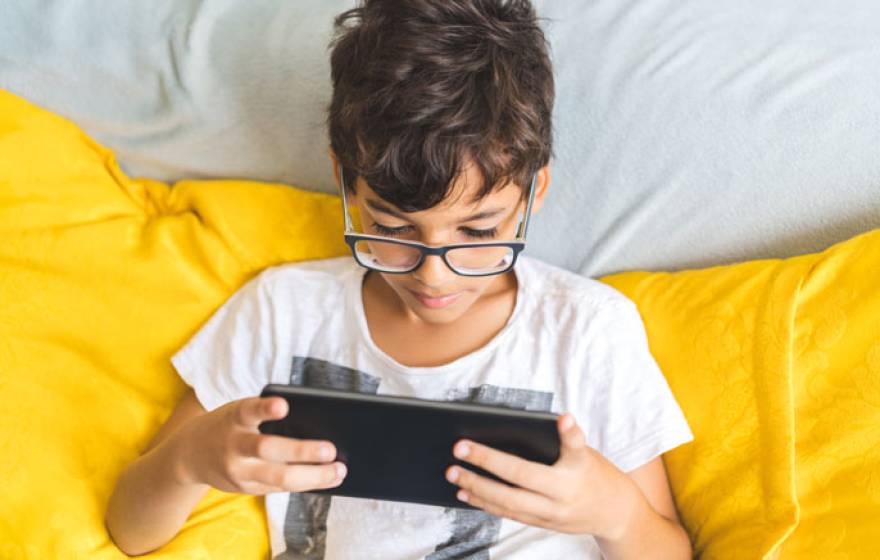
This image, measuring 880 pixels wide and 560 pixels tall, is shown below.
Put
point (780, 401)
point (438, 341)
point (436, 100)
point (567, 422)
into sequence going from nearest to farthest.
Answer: point (567, 422) → point (436, 100) → point (780, 401) → point (438, 341)

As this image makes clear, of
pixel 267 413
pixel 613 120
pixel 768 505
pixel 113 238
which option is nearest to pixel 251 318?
pixel 113 238

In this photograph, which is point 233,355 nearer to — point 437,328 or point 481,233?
point 437,328

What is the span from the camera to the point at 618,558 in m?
1.07

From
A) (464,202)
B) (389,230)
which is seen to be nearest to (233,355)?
(389,230)

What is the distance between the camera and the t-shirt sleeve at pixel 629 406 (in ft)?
3.67

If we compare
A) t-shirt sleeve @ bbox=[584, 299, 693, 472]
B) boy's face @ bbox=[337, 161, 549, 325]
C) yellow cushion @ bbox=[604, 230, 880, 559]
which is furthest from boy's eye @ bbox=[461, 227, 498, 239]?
yellow cushion @ bbox=[604, 230, 880, 559]

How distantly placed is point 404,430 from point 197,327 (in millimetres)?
519

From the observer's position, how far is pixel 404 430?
0.90 metres

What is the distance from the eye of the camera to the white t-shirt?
1.14 m

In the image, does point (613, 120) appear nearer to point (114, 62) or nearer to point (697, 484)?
point (697, 484)

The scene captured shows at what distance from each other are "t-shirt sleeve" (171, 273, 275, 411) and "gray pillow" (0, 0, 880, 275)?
25 cm

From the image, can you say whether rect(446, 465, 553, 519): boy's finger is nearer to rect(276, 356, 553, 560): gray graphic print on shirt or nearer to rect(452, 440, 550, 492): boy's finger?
rect(452, 440, 550, 492): boy's finger

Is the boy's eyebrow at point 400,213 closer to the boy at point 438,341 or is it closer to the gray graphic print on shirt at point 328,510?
the boy at point 438,341

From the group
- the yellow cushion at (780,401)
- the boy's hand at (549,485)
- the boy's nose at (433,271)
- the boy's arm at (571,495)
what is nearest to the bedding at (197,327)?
the yellow cushion at (780,401)
